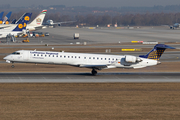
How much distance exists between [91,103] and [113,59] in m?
17.1

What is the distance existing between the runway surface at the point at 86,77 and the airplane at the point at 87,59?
6.48ft

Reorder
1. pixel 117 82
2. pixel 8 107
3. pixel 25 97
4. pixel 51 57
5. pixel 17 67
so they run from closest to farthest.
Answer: pixel 8 107, pixel 25 97, pixel 117 82, pixel 51 57, pixel 17 67

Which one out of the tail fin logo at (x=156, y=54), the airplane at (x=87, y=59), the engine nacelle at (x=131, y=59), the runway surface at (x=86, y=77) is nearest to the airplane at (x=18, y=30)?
the runway surface at (x=86, y=77)

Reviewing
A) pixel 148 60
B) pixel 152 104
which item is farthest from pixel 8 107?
Answer: pixel 148 60

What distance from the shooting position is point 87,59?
4856 cm

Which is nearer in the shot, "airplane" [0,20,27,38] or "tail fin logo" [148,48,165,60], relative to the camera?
"tail fin logo" [148,48,165,60]

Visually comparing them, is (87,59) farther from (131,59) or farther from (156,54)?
(156,54)

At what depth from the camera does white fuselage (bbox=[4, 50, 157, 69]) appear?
4788cm

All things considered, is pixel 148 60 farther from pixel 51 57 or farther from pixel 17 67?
pixel 17 67

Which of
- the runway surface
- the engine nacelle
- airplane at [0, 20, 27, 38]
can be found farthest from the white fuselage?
airplane at [0, 20, 27, 38]

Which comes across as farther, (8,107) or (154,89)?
(154,89)

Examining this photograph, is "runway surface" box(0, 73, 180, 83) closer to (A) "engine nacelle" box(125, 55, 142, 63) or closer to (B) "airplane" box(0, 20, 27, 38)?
(A) "engine nacelle" box(125, 55, 142, 63)

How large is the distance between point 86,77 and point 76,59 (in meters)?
3.46

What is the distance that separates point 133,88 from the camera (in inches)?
1593
